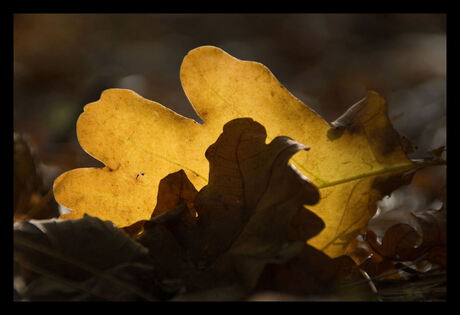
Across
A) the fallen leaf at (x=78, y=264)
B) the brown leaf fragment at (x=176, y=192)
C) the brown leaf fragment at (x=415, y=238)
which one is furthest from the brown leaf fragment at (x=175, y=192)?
the brown leaf fragment at (x=415, y=238)

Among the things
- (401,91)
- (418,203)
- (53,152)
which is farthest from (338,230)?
Answer: (401,91)

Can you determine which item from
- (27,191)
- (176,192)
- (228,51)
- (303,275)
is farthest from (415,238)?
(228,51)

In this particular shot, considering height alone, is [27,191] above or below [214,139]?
below

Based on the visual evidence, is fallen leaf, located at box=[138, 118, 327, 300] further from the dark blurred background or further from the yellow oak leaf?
the dark blurred background

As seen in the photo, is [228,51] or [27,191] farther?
[228,51]

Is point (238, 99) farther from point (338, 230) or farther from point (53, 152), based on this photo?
point (53, 152)

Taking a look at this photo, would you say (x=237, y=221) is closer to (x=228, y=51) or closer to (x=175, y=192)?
(x=175, y=192)

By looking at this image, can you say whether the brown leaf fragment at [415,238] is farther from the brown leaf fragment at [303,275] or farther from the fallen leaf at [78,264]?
the fallen leaf at [78,264]
